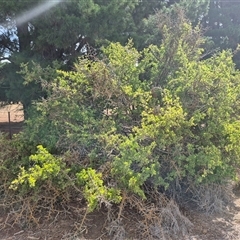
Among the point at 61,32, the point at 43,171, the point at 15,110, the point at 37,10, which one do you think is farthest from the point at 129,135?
the point at 15,110

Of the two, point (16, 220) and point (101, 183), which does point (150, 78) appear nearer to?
point (101, 183)

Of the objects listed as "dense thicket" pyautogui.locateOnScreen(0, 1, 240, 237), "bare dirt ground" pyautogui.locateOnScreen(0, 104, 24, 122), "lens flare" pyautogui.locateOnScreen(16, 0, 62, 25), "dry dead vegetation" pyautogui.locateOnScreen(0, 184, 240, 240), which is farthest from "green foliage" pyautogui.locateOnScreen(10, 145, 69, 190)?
"bare dirt ground" pyautogui.locateOnScreen(0, 104, 24, 122)

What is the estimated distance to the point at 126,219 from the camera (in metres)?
3.37

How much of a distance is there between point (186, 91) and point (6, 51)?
135 inches

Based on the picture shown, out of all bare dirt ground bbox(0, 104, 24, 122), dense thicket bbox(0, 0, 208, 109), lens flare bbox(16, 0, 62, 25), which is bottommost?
bare dirt ground bbox(0, 104, 24, 122)

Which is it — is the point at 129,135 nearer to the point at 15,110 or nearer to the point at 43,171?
the point at 43,171

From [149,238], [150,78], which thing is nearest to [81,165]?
[149,238]

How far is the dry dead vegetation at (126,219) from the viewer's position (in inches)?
124

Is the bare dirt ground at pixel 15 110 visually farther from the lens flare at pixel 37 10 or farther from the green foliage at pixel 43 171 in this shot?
the green foliage at pixel 43 171

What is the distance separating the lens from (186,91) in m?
3.62

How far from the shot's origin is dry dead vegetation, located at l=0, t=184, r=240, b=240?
314 cm

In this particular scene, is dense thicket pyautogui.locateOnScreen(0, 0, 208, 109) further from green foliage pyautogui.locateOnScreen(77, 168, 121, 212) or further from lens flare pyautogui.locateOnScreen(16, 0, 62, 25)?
green foliage pyautogui.locateOnScreen(77, 168, 121, 212)

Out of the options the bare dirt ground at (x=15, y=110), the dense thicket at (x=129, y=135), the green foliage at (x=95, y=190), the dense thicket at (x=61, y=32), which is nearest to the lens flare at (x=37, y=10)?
the dense thicket at (x=61, y=32)

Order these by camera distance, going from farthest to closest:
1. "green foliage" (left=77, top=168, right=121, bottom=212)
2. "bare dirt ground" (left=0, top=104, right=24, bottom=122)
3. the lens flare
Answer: "bare dirt ground" (left=0, top=104, right=24, bottom=122)
the lens flare
"green foliage" (left=77, top=168, right=121, bottom=212)
